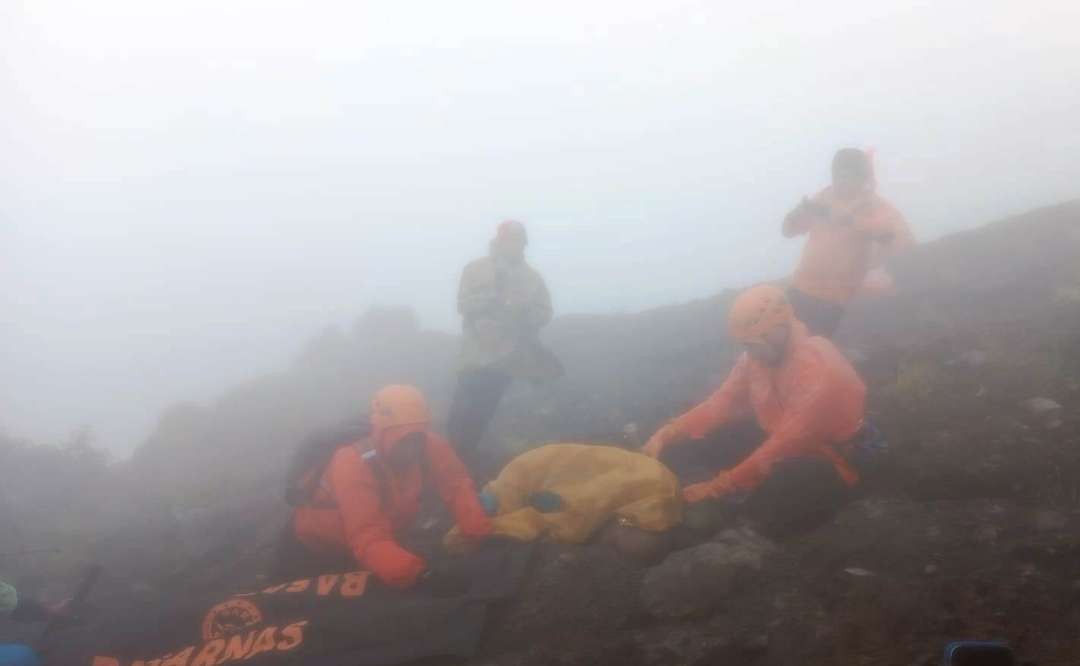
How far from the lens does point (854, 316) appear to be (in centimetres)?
1184

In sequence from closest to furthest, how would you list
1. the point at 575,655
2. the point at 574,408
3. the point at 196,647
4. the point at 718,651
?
the point at 718,651 < the point at 575,655 < the point at 196,647 < the point at 574,408

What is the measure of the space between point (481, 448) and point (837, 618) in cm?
619

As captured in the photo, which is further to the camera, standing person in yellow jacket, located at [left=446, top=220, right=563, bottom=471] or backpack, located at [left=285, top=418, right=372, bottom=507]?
standing person in yellow jacket, located at [left=446, top=220, right=563, bottom=471]

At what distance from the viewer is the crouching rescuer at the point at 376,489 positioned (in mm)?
5422

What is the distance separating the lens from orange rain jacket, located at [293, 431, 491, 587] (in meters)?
5.10

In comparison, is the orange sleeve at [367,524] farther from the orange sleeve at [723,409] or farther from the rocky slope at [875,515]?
the orange sleeve at [723,409]

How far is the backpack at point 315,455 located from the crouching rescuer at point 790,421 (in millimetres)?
2747

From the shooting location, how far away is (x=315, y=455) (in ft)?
19.6

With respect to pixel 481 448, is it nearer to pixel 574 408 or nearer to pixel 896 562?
pixel 574 408

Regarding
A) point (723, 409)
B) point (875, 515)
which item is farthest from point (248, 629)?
point (875, 515)

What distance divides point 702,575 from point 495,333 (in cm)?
395

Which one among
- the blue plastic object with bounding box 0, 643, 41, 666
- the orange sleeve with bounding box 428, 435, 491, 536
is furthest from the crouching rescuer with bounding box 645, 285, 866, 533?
the blue plastic object with bounding box 0, 643, 41, 666

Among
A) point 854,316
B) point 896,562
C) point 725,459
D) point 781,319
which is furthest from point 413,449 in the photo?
point 854,316

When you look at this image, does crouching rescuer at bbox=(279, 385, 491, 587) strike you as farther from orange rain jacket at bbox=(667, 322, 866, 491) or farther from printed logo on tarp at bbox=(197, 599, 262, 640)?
orange rain jacket at bbox=(667, 322, 866, 491)
